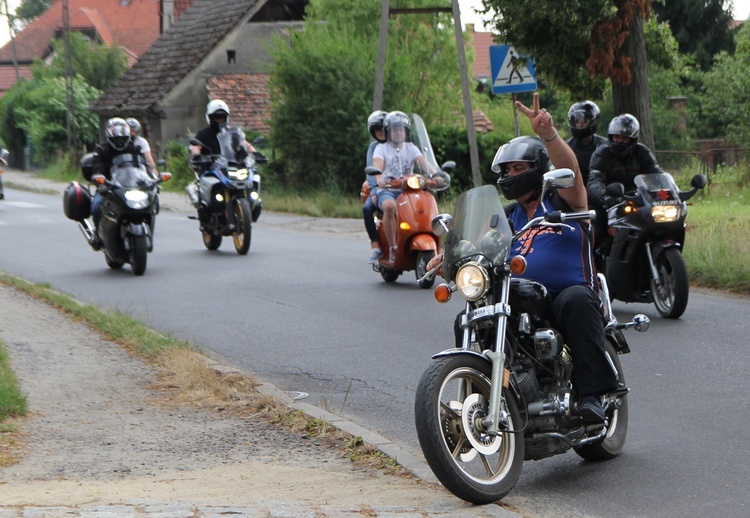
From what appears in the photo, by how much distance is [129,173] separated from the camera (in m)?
15.4

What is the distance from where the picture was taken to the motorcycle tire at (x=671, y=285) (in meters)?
10.3

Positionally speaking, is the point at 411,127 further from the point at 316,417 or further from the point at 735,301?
the point at 316,417

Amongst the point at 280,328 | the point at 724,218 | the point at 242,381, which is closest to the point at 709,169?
the point at 724,218

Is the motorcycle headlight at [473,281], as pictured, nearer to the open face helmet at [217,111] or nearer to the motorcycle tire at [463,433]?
the motorcycle tire at [463,433]

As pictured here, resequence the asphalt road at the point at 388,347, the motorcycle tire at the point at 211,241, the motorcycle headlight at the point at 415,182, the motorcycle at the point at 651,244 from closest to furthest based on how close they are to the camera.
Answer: the asphalt road at the point at 388,347 → the motorcycle at the point at 651,244 → the motorcycle headlight at the point at 415,182 → the motorcycle tire at the point at 211,241

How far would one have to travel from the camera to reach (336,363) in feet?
30.5

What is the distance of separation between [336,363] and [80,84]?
50.3 metres

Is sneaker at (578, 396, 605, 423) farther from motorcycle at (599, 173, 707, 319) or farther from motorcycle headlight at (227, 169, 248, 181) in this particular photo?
motorcycle headlight at (227, 169, 248, 181)

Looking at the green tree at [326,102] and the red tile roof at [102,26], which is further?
the red tile roof at [102,26]

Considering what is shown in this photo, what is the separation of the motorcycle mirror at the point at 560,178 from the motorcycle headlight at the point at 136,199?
1026cm

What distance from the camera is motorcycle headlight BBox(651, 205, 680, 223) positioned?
10.5 m

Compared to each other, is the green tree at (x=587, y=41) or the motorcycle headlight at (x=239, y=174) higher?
the green tree at (x=587, y=41)

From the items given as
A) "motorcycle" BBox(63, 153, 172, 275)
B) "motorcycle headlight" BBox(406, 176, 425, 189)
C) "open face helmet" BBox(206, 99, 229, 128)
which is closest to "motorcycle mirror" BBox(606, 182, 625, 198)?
A: "motorcycle headlight" BBox(406, 176, 425, 189)

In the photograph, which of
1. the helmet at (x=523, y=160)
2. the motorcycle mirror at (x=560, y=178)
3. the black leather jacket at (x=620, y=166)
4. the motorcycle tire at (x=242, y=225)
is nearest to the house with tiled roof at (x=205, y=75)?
the motorcycle tire at (x=242, y=225)
